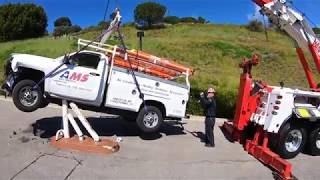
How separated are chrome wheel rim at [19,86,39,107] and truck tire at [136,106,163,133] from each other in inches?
101

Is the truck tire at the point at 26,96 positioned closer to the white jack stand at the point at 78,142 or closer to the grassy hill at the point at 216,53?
the white jack stand at the point at 78,142

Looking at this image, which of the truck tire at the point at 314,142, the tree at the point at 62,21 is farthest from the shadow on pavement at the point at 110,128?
the tree at the point at 62,21

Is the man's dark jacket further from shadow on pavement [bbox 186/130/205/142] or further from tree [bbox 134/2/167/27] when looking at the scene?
tree [bbox 134/2/167/27]

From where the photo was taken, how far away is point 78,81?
472 inches

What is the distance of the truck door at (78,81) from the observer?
1195 centimetres

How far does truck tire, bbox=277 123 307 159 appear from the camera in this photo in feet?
40.7

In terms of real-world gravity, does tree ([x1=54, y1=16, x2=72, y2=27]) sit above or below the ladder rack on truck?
above

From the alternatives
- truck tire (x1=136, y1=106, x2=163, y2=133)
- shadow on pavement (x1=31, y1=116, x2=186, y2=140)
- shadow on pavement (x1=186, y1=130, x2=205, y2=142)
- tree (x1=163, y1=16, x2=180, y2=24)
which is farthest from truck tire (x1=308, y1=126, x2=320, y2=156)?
tree (x1=163, y1=16, x2=180, y2=24)

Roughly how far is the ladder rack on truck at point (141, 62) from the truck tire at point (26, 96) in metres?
1.62

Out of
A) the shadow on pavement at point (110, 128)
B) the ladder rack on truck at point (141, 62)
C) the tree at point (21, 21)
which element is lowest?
the shadow on pavement at point (110, 128)

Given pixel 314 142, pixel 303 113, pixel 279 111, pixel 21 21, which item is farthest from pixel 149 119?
pixel 21 21

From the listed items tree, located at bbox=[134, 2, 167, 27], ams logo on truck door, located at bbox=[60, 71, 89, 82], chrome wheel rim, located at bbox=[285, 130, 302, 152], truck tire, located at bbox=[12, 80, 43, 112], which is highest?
tree, located at bbox=[134, 2, 167, 27]

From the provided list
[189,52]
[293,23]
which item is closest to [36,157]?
[293,23]

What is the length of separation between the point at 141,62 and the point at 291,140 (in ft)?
14.0
